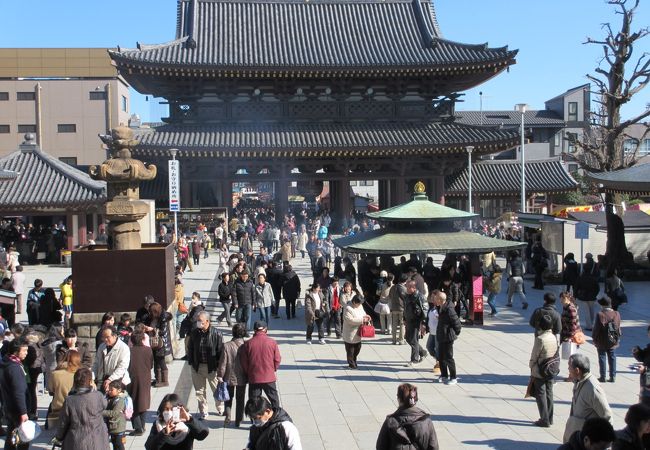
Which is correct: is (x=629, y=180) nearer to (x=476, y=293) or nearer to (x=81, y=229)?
(x=476, y=293)

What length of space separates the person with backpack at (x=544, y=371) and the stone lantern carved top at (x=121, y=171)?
28.6ft

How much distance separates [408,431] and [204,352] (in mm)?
4682

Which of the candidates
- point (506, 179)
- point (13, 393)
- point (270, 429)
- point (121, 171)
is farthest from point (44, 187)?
point (270, 429)

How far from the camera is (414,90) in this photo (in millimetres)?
37531

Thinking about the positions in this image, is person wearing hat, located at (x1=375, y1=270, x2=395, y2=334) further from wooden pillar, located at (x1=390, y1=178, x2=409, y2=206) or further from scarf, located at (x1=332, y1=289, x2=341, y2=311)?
wooden pillar, located at (x1=390, y1=178, x2=409, y2=206)

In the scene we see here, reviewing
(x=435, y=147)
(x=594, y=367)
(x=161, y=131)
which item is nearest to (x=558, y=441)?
(x=594, y=367)

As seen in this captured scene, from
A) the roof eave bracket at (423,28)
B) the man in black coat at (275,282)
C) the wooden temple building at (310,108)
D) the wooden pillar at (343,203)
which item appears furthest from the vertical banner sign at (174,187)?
the roof eave bracket at (423,28)

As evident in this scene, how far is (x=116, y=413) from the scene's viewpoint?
872 centimetres

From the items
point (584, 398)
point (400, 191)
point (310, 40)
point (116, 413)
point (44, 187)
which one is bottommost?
point (116, 413)

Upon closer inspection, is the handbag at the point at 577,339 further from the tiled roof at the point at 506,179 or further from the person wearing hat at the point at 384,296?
the tiled roof at the point at 506,179

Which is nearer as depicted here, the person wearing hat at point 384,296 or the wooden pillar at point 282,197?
the person wearing hat at point 384,296

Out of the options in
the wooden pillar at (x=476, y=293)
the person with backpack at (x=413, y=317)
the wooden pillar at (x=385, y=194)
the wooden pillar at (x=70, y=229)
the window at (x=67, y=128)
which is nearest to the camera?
the person with backpack at (x=413, y=317)

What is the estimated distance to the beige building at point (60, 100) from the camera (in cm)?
5784

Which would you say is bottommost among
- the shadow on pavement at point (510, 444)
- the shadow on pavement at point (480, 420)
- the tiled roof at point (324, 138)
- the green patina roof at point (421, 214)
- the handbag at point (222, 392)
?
the shadow on pavement at point (510, 444)
